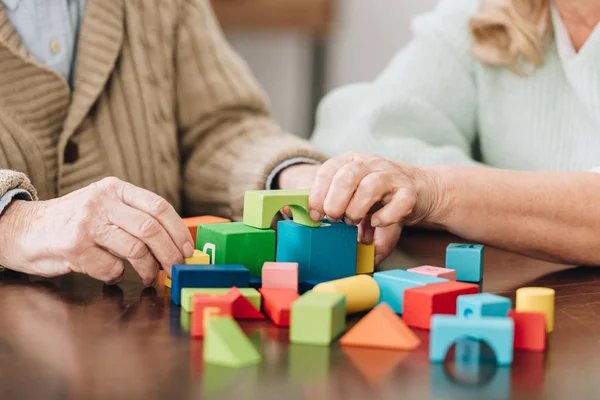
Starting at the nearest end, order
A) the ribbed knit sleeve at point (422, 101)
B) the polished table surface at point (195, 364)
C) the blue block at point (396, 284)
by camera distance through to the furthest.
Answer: the polished table surface at point (195, 364), the blue block at point (396, 284), the ribbed knit sleeve at point (422, 101)

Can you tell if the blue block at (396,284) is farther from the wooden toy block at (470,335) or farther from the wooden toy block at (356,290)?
the wooden toy block at (470,335)

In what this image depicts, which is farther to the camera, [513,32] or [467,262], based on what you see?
[513,32]

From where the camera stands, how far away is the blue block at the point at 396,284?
2.92ft

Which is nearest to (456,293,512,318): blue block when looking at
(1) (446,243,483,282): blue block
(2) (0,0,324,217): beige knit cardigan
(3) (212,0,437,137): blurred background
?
(1) (446,243,483,282): blue block


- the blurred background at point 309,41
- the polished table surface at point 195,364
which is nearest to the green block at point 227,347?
the polished table surface at point 195,364

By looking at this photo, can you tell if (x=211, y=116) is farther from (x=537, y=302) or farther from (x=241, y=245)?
(x=537, y=302)

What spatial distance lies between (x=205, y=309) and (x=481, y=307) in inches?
10.6

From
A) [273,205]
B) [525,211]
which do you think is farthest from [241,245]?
[525,211]

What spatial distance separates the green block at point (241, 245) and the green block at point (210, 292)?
9cm

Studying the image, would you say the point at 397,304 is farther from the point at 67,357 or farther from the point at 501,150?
the point at 501,150

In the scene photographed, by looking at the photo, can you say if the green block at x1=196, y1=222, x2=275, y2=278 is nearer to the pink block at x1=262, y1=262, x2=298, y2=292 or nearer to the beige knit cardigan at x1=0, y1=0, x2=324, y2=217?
the pink block at x1=262, y1=262, x2=298, y2=292

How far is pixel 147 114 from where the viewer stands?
1.48 m

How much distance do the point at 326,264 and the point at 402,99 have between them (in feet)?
2.36

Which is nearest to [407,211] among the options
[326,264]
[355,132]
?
[326,264]
